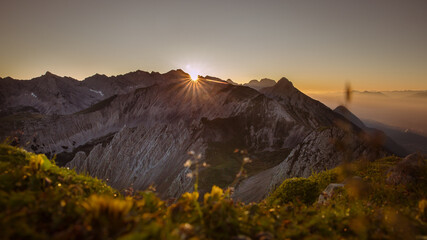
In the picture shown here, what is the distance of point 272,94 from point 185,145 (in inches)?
2483

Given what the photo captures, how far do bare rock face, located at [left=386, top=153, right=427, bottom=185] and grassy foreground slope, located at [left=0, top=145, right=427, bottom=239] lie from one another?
1510mm

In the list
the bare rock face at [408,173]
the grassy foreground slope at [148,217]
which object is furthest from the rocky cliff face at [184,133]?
the grassy foreground slope at [148,217]

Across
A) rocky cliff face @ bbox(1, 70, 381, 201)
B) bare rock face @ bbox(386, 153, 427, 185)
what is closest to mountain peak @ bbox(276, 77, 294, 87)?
rocky cliff face @ bbox(1, 70, 381, 201)

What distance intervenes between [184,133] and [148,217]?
77314 millimetres

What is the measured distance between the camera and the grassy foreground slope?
2838mm

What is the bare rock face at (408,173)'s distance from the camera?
7281 mm

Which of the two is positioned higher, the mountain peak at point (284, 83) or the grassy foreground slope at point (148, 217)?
the mountain peak at point (284, 83)

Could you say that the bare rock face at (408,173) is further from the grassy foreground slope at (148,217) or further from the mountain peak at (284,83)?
the mountain peak at (284,83)

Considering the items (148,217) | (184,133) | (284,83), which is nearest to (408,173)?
(148,217)

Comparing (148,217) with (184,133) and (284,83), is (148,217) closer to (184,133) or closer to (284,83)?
(184,133)

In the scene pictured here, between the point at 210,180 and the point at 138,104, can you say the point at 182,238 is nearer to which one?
the point at 210,180

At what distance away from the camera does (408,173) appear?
7363mm

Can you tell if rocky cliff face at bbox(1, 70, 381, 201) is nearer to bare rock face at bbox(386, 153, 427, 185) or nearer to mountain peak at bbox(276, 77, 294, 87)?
mountain peak at bbox(276, 77, 294, 87)

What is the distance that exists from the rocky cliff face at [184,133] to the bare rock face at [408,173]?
105 feet
